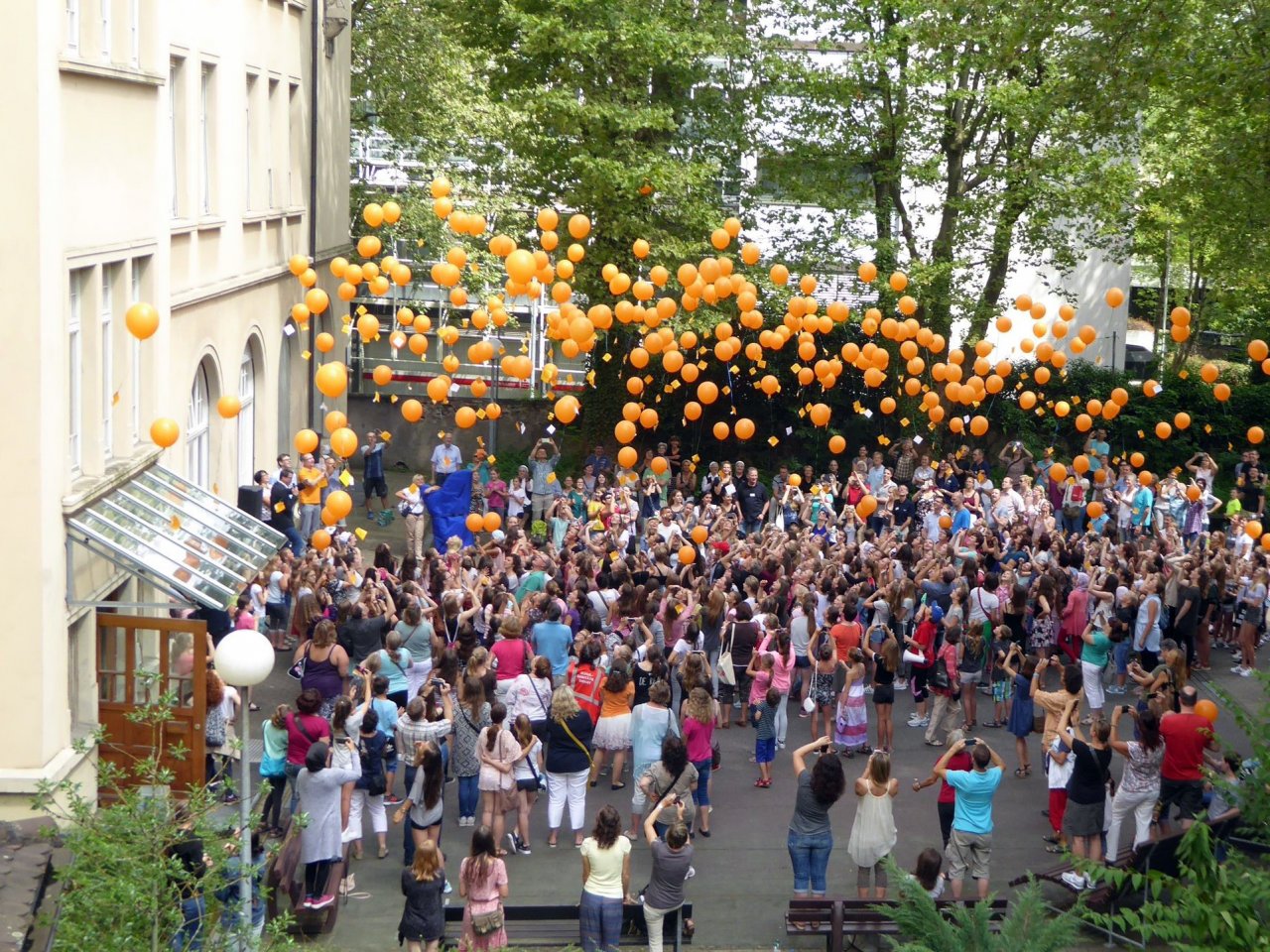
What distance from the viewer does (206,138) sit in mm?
19500

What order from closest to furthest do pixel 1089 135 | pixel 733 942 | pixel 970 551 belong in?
1. pixel 733 942
2. pixel 970 551
3. pixel 1089 135

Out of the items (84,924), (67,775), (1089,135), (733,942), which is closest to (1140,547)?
(1089,135)

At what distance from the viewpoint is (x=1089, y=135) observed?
24.1 metres

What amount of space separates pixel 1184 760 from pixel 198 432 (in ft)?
40.3

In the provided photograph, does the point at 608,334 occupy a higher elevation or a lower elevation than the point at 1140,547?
higher

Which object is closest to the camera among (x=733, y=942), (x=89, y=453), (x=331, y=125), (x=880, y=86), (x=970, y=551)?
(x=733, y=942)

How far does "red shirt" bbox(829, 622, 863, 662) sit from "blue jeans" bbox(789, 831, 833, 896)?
3655mm

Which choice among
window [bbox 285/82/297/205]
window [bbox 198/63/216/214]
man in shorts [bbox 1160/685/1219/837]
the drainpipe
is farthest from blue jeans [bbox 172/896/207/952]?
the drainpipe

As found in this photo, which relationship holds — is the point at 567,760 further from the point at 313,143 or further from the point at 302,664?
the point at 313,143

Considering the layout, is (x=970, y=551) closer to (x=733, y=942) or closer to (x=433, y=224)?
(x=733, y=942)

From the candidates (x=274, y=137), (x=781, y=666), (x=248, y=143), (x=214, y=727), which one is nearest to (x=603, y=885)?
(x=781, y=666)

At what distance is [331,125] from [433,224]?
16.1ft

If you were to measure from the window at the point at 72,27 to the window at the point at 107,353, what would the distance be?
1956mm

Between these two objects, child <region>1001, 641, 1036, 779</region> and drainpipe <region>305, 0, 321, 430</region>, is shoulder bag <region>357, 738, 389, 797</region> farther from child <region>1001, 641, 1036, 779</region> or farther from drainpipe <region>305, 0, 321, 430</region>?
drainpipe <region>305, 0, 321, 430</region>
